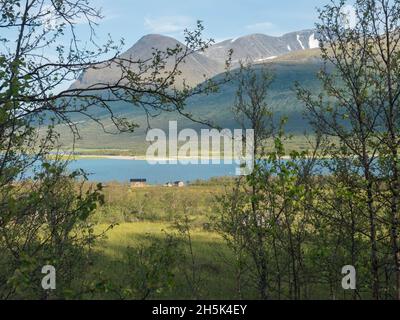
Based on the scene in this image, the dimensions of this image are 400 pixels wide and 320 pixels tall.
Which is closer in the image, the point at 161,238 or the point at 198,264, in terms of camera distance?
the point at 198,264

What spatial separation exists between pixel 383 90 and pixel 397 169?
1881 millimetres

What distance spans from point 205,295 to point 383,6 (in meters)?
14.8

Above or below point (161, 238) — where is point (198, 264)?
below

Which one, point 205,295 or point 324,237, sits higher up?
point 324,237

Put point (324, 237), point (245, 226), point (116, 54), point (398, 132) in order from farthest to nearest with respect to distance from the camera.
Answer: point (245, 226) < point (324, 237) < point (398, 132) < point (116, 54)

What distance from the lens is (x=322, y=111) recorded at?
976 cm

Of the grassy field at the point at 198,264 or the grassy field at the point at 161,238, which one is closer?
the grassy field at the point at 161,238

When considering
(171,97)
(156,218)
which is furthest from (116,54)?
(156,218)

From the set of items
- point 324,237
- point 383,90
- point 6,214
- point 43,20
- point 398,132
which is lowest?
point 324,237

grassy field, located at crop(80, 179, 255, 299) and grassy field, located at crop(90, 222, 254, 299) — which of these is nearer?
grassy field, located at crop(80, 179, 255, 299)

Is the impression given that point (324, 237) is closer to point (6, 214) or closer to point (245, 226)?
point (245, 226)

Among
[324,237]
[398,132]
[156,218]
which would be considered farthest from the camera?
[156,218]

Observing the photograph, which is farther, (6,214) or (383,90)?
(383,90)
